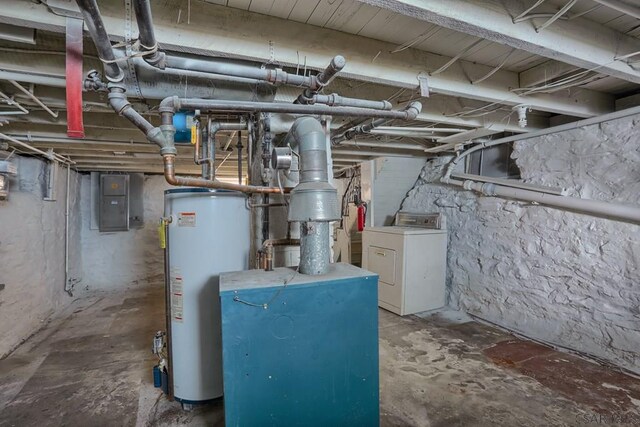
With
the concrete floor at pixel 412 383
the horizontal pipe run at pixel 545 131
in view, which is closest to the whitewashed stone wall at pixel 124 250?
the concrete floor at pixel 412 383

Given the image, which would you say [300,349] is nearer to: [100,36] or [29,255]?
[100,36]

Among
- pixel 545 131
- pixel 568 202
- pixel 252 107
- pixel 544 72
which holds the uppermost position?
pixel 544 72

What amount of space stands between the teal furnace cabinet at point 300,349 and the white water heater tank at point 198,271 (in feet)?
1.16

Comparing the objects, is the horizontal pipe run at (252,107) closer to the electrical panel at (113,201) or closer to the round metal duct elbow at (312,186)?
the round metal duct elbow at (312,186)

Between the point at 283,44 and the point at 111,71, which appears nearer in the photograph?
the point at 111,71

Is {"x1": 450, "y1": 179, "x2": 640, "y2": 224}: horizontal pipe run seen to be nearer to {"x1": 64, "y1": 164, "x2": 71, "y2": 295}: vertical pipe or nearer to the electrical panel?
the electrical panel

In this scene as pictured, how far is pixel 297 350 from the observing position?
135 centimetres

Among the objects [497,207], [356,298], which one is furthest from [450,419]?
[497,207]

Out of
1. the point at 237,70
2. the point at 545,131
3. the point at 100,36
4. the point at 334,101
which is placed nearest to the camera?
the point at 100,36

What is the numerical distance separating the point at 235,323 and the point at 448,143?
9.50 feet

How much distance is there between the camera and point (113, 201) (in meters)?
4.52

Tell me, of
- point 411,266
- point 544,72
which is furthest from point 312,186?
point 411,266

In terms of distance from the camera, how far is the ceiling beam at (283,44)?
1170mm

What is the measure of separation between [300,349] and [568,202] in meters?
2.51
